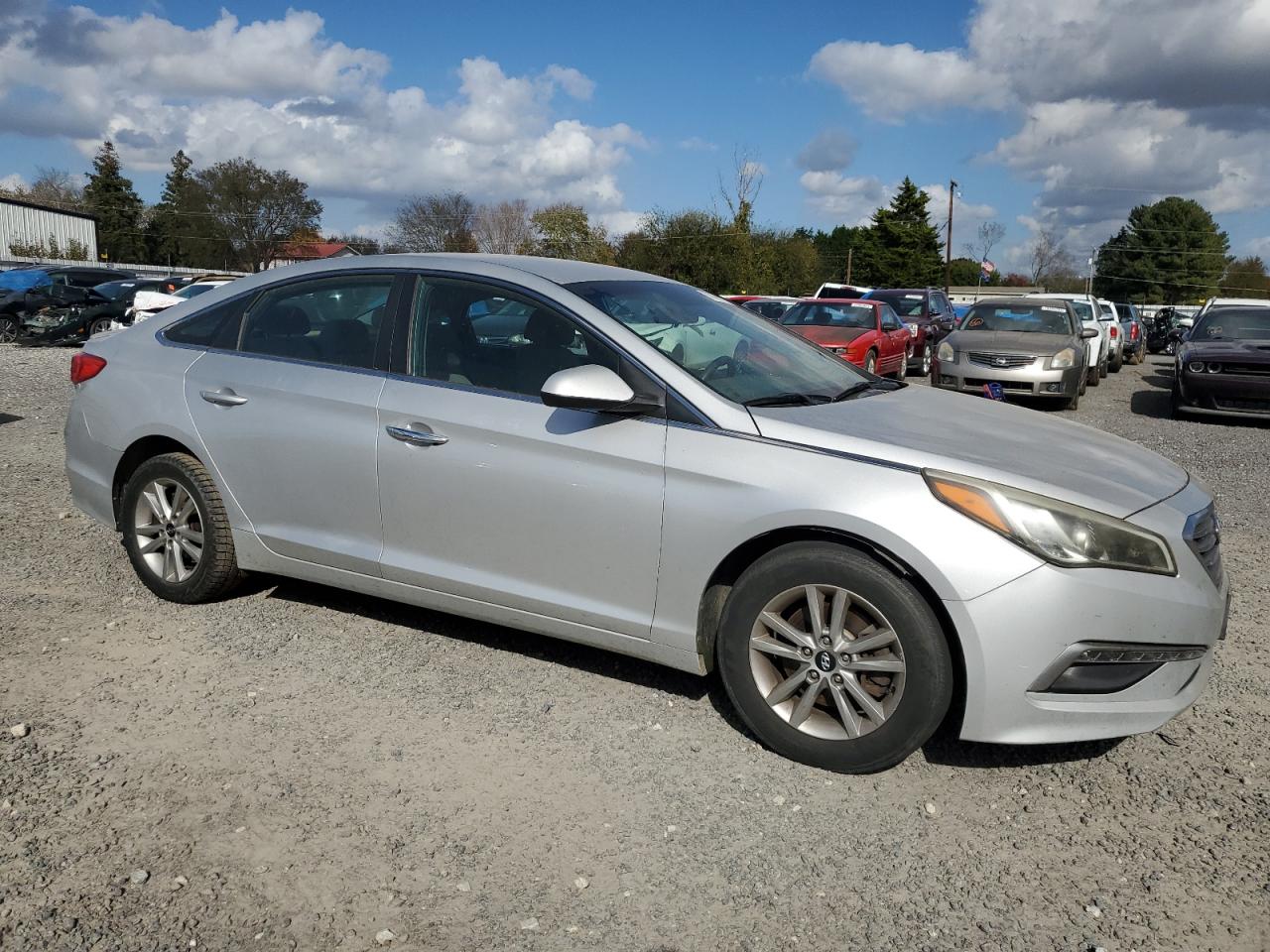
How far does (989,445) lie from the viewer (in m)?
A: 3.63

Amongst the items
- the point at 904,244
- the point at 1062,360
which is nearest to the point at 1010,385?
the point at 1062,360

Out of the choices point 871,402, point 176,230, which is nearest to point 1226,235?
point 176,230

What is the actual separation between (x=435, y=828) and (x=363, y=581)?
1.50 meters

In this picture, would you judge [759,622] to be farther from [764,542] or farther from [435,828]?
[435,828]

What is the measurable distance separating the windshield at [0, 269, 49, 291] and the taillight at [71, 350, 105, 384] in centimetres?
2392

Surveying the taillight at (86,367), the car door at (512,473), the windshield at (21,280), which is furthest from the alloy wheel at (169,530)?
the windshield at (21,280)

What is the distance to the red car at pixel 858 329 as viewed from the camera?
1630cm

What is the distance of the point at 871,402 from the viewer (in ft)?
13.5

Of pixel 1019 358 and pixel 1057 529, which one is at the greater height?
pixel 1057 529

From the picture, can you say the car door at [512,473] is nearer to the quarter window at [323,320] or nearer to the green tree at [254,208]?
the quarter window at [323,320]

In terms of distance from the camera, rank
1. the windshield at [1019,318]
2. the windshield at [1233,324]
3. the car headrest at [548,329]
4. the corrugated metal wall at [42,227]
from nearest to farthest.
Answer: the car headrest at [548,329]
the windshield at [1233,324]
the windshield at [1019,318]
the corrugated metal wall at [42,227]

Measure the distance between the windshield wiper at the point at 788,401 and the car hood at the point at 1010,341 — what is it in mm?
11834

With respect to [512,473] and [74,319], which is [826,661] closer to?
[512,473]

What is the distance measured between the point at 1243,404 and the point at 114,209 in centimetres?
8937
